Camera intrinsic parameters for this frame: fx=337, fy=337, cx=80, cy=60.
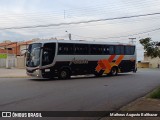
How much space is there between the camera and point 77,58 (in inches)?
1069

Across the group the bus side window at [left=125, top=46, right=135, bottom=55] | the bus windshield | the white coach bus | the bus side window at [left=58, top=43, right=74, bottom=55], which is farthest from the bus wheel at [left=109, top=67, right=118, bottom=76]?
the bus windshield

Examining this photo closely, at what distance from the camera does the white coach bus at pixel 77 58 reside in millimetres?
24969

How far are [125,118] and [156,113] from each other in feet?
4.06

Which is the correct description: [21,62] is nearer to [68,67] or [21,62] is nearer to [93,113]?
[68,67]

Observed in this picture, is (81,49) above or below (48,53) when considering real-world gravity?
above

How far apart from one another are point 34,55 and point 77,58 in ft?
12.1

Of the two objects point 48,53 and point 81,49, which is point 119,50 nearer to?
point 81,49

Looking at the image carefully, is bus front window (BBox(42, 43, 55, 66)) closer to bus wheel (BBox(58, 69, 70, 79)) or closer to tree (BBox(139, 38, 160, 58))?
bus wheel (BBox(58, 69, 70, 79))

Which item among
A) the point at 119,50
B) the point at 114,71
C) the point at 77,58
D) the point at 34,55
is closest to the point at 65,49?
the point at 77,58

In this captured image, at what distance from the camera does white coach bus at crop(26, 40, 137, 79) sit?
81.9ft

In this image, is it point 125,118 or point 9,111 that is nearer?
point 125,118

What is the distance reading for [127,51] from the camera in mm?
31984

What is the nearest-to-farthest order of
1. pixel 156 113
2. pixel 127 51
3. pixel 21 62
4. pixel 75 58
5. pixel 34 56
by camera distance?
1. pixel 156 113
2. pixel 34 56
3. pixel 75 58
4. pixel 127 51
5. pixel 21 62

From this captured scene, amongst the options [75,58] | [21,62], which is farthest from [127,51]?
[21,62]
